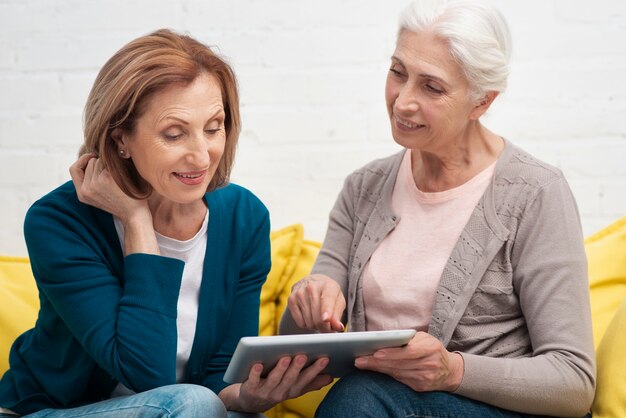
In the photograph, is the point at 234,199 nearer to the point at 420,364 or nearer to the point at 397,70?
the point at 397,70

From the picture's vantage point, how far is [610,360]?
67.9 inches

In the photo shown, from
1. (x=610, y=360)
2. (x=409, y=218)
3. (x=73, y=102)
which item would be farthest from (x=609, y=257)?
(x=73, y=102)

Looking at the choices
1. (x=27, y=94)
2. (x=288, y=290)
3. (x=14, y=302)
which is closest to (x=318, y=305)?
(x=288, y=290)

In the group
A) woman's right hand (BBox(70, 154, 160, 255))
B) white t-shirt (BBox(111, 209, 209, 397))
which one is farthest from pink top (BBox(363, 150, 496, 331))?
woman's right hand (BBox(70, 154, 160, 255))

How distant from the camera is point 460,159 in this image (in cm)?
181

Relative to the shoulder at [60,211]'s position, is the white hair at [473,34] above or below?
above

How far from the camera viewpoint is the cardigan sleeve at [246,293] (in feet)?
5.86

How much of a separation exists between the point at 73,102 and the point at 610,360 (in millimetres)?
1483

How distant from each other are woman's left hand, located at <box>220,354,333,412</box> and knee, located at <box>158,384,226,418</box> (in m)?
0.08

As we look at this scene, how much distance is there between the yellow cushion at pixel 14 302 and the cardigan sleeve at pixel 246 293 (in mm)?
535

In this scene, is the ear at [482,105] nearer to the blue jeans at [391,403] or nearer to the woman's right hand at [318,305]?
the woman's right hand at [318,305]

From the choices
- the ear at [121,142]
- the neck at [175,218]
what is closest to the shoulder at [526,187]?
the neck at [175,218]

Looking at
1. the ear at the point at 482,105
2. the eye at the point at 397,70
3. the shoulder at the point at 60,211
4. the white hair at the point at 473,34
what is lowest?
the shoulder at the point at 60,211

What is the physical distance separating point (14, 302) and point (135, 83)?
0.79 meters
